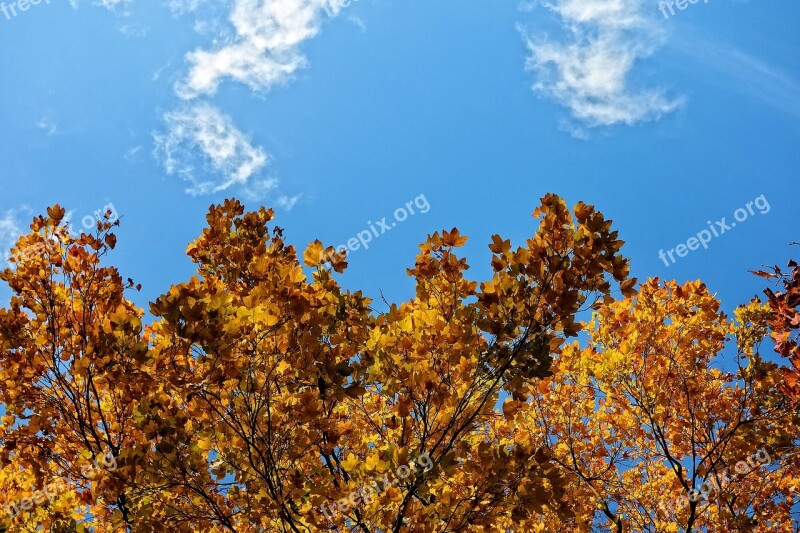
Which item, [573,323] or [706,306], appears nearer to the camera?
[573,323]

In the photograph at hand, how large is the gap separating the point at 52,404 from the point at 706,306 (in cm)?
667

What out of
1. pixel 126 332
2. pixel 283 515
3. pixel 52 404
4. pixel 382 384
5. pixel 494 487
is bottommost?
pixel 494 487

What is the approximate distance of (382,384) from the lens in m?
3.34

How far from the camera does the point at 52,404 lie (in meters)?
3.93

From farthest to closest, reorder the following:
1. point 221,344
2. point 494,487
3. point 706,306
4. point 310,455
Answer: point 706,306, point 310,455, point 494,487, point 221,344

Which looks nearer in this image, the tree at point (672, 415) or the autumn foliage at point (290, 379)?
the autumn foliage at point (290, 379)

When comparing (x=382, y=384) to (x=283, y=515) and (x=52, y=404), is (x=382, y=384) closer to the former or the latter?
(x=283, y=515)

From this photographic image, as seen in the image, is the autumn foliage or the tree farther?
the tree

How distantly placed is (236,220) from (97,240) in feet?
3.91

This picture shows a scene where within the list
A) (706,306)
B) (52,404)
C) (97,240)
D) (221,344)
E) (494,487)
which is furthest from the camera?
(706,306)

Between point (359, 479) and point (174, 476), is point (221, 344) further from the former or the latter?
point (359, 479)

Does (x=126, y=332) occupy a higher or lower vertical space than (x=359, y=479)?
higher

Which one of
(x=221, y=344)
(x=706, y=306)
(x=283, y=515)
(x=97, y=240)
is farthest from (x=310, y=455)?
(x=706, y=306)

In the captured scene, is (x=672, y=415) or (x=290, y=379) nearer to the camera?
(x=290, y=379)
